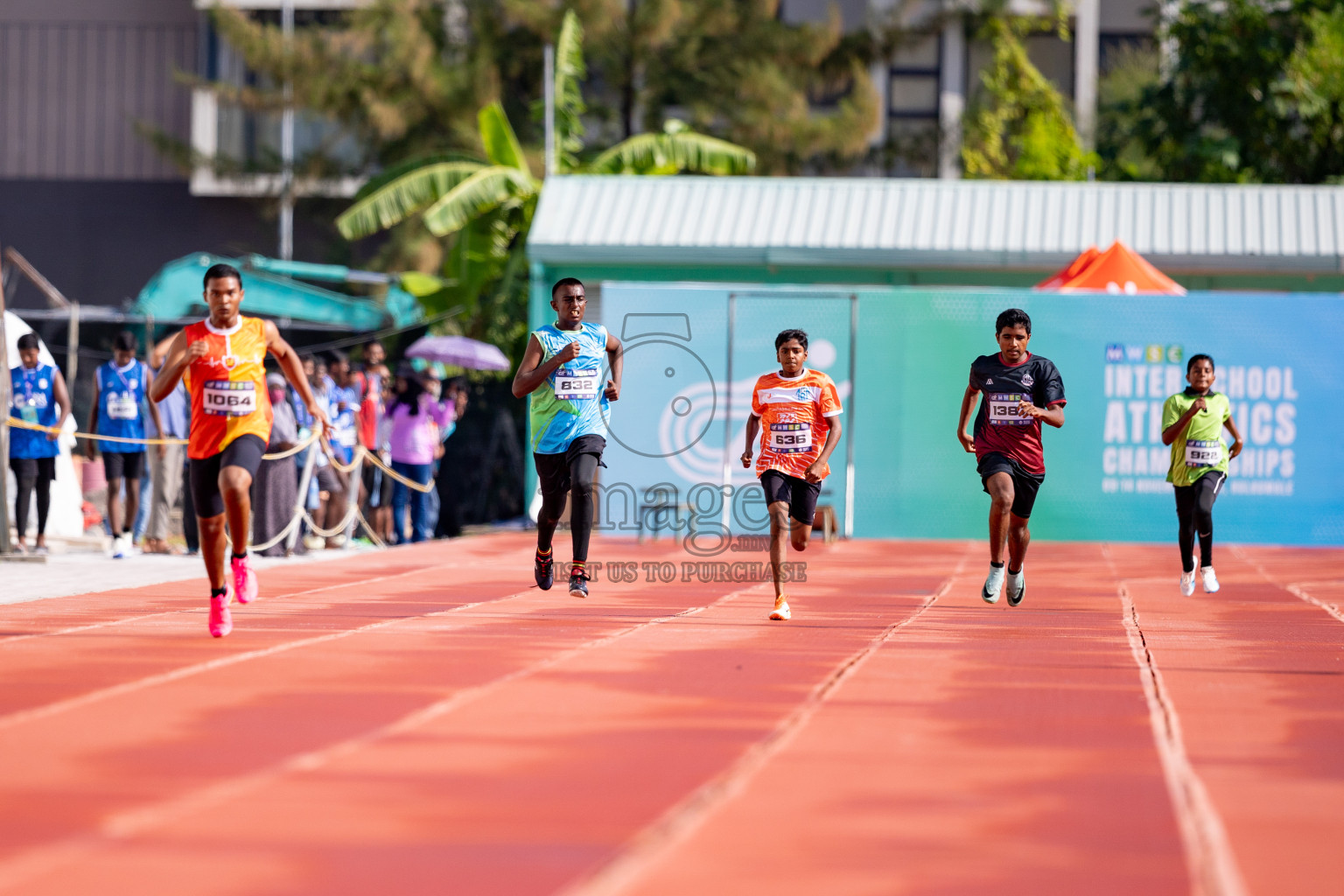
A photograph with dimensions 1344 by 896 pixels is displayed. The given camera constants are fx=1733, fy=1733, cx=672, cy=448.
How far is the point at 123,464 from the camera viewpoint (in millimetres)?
15438

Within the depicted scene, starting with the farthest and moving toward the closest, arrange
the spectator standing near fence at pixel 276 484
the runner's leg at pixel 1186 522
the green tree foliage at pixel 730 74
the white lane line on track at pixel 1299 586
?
the green tree foliage at pixel 730 74 → the spectator standing near fence at pixel 276 484 → the runner's leg at pixel 1186 522 → the white lane line on track at pixel 1299 586

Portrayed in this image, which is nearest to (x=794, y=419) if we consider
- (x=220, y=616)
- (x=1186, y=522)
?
(x=220, y=616)

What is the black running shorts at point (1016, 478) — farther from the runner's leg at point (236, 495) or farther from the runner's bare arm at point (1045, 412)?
the runner's leg at point (236, 495)

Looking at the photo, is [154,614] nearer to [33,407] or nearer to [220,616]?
[220,616]

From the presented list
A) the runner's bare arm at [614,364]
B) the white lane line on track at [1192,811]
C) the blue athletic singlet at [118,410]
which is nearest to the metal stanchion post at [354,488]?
the blue athletic singlet at [118,410]

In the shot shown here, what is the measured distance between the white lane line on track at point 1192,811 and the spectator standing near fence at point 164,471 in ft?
33.9

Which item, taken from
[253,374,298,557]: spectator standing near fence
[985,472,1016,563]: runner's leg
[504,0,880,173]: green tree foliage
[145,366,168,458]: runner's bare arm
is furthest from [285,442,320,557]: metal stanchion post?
[504,0,880,173]: green tree foliage

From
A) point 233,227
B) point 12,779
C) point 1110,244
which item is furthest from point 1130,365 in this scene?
point 233,227

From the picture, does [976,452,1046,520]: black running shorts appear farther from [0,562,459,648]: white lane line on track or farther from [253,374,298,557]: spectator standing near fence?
[253,374,298,557]: spectator standing near fence

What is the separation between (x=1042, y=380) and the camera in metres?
11.1

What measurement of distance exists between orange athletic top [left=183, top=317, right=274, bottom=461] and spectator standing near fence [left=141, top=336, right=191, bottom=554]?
6902 mm

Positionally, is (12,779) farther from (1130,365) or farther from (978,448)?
(1130,365)

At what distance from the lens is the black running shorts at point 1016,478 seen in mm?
11141

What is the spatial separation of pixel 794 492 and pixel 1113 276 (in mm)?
10512
